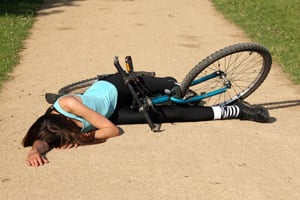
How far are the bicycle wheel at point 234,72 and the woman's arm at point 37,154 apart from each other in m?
1.46

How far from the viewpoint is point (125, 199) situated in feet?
13.7

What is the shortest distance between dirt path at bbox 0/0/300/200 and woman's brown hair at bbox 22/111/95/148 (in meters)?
0.10

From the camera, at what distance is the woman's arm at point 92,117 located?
5.00m

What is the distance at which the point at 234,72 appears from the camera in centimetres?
685

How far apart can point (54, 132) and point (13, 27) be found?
222 inches

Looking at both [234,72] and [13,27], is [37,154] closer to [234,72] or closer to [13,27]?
[234,72]

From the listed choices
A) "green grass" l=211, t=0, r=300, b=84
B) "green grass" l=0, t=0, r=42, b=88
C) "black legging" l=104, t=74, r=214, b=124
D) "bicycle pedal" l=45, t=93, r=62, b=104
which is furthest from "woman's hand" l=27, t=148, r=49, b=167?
"green grass" l=211, t=0, r=300, b=84

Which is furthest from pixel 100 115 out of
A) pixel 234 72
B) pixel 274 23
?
pixel 274 23

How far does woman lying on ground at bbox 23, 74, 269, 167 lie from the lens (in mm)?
4926

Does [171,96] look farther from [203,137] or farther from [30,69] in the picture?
[30,69]

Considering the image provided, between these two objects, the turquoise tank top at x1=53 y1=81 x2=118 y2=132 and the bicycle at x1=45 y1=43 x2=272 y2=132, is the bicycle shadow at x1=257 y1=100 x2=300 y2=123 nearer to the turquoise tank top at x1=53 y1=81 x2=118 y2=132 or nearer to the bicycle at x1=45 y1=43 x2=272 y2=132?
the bicycle at x1=45 y1=43 x2=272 y2=132

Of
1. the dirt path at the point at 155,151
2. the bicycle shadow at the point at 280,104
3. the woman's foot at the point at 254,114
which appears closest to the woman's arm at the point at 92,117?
the dirt path at the point at 155,151

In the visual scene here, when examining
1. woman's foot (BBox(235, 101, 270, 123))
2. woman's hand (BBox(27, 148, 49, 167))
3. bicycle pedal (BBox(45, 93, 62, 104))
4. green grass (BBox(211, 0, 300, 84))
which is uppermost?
Result: woman's foot (BBox(235, 101, 270, 123))

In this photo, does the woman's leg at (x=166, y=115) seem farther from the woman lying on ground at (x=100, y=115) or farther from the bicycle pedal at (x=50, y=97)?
the bicycle pedal at (x=50, y=97)
